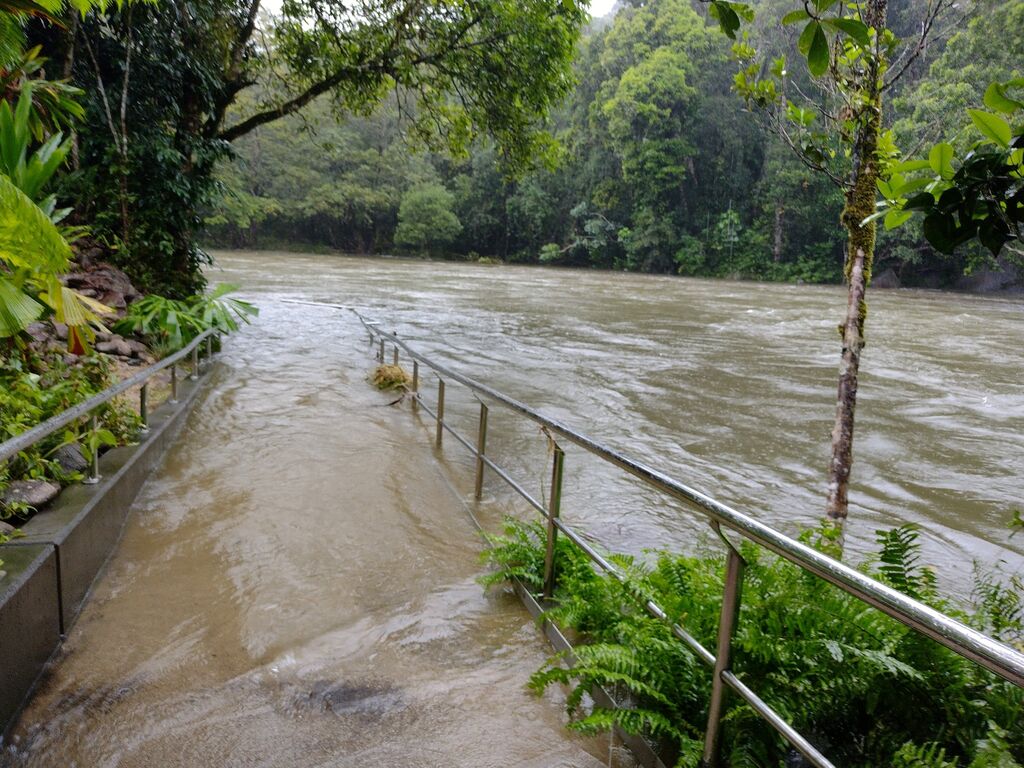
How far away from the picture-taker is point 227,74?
10.2 m

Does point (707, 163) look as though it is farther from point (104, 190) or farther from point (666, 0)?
point (104, 190)

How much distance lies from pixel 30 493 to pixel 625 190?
149ft

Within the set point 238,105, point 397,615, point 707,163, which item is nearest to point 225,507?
point 397,615

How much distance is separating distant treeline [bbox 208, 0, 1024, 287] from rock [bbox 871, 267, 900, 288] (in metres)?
0.58

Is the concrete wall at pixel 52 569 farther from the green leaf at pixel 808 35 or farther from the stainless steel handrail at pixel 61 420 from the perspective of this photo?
the green leaf at pixel 808 35

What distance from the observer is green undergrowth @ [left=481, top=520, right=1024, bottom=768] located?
6.12 feet

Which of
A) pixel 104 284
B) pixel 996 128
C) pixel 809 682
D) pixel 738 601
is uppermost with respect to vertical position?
pixel 996 128

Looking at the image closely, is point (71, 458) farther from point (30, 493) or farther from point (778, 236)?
point (778, 236)

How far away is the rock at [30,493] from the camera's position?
120 inches

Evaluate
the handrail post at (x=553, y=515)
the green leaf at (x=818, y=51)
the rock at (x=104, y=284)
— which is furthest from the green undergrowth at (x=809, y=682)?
the rock at (x=104, y=284)

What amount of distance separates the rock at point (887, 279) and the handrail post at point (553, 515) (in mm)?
38818

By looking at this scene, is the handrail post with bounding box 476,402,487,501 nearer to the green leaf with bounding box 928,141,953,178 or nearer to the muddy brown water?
the muddy brown water

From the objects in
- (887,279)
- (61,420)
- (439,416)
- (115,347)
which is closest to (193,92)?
(115,347)

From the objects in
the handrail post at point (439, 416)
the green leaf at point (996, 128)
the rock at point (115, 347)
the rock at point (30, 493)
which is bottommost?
the handrail post at point (439, 416)
